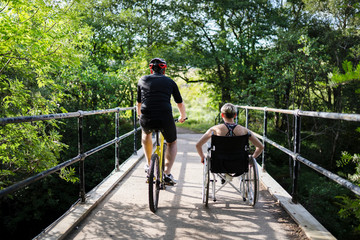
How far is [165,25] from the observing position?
18438mm

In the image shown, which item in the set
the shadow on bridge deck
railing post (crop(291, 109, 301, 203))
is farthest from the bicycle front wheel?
railing post (crop(291, 109, 301, 203))

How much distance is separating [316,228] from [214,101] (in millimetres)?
16987

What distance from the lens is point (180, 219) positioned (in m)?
3.40

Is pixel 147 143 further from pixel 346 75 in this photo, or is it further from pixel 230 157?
pixel 346 75

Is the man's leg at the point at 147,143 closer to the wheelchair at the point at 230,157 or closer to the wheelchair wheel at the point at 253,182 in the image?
the wheelchair at the point at 230,157

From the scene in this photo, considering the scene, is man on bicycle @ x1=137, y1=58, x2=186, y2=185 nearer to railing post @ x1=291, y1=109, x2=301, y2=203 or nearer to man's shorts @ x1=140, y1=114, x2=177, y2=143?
man's shorts @ x1=140, y1=114, x2=177, y2=143

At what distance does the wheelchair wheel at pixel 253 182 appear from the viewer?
3.63 m

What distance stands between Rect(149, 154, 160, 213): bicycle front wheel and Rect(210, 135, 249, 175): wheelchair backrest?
66cm

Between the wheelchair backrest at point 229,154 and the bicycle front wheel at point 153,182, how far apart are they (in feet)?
2.18

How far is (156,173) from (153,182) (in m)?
0.23

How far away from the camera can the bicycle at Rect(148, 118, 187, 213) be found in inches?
139

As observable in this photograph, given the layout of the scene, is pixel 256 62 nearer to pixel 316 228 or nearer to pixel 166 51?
pixel 166 51

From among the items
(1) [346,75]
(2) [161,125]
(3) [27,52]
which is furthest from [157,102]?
(3) [27,52]

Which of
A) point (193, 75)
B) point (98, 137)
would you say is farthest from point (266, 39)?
point (98, 137)
